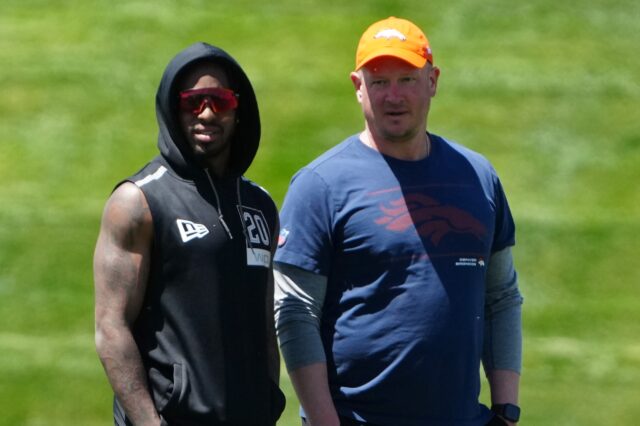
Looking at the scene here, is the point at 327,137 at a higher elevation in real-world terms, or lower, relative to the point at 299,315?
higher

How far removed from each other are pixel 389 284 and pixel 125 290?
30.0 inches

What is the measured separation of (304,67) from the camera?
6.90 metres

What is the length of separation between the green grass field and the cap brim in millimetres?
2226

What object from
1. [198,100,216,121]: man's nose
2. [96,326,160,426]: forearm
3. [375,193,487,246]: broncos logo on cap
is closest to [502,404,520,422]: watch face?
[375,193,487,246]: broncos logo on cap

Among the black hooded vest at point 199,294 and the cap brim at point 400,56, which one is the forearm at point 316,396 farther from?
the cap brim at point 400,56

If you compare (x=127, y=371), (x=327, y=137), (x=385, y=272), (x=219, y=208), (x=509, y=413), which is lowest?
(x=509, y=413)

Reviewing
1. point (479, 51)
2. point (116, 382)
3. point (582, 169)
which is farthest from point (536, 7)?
point (116, 382)

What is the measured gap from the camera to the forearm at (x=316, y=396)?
11.7 ft

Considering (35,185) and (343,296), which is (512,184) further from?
(343,296)

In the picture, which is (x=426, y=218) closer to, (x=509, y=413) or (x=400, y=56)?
(x=400, y=56)

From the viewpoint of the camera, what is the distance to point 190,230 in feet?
10.6

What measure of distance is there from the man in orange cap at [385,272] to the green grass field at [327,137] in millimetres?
1948

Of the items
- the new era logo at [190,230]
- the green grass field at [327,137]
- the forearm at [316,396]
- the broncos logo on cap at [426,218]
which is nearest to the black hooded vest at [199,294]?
the new era logo at [190,230]

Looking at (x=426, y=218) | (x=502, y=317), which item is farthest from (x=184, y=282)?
(x=502, y=317)
